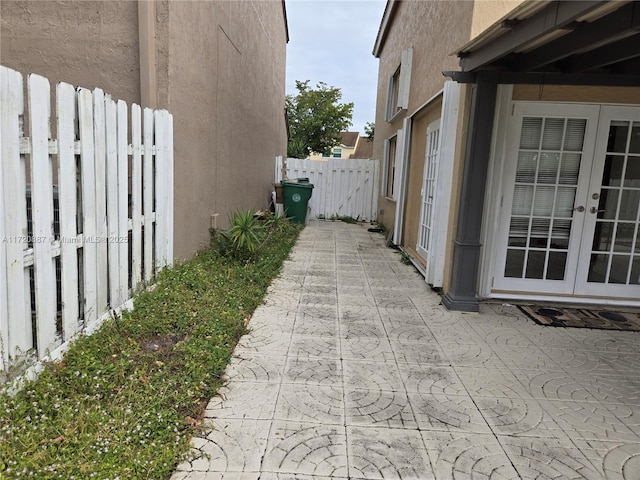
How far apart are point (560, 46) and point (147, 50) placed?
11.7 feet

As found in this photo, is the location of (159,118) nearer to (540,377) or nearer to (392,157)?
(540,377)

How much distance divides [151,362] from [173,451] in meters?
0.90

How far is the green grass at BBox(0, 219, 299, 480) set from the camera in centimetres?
185

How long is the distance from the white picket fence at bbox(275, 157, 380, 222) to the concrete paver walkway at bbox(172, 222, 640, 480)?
25.5 ft

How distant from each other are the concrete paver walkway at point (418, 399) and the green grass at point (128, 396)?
0.15 m

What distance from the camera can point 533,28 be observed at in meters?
2.96

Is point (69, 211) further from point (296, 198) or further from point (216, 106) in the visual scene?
point (296, 198)

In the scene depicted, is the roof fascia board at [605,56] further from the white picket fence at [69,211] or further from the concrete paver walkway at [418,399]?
the white picket fence at [69,211]

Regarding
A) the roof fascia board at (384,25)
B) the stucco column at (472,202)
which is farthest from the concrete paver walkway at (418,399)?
the roof fascia board at (384,25)

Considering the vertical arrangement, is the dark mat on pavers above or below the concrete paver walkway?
above

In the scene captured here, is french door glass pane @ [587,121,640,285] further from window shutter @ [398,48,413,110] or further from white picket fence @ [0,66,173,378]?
white picket fence @ [0,66,173,378]

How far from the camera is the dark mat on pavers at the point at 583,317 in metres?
4.02

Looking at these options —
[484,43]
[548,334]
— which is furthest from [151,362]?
[484,43]

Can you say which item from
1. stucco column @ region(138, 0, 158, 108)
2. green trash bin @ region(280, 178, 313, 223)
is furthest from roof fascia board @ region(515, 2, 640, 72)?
green trash bin @ region(280, 178, 313, 223)
